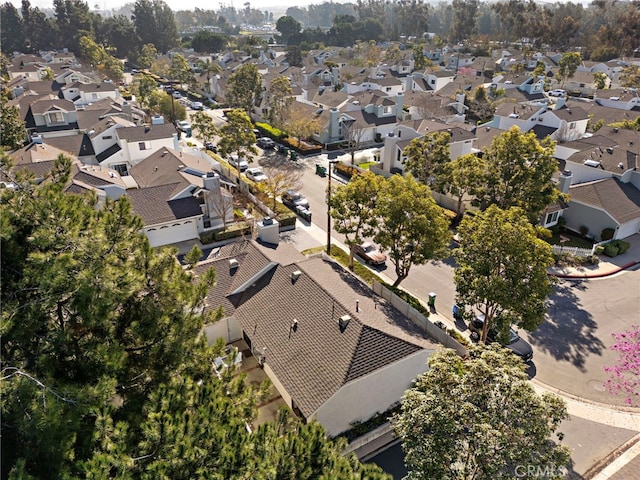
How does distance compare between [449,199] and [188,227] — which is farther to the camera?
[449,199]

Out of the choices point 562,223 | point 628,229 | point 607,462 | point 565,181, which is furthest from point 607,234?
point 607,462

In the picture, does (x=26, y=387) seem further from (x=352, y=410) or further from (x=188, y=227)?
(x=188, y=227)

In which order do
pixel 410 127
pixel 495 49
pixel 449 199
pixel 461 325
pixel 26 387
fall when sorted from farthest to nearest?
pixel 495 49, pixel 410 127, pixel 449 199, pixel 461 325, pixel 26 387

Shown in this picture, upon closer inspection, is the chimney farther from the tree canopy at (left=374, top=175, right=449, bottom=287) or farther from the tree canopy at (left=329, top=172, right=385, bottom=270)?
the tree canopy at (left=329, top=172, right=385, bottom=270)

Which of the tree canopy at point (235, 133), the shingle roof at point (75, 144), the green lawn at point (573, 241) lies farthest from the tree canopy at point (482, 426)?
the shingle roof at point (75, 144)

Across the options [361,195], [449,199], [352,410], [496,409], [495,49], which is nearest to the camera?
[496,409]

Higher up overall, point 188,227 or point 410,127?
point 410,127

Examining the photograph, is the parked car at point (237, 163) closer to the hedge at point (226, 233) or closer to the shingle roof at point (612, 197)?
the hedge at point (226, 233)

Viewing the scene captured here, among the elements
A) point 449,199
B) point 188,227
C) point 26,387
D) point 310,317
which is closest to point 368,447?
point 310,317
